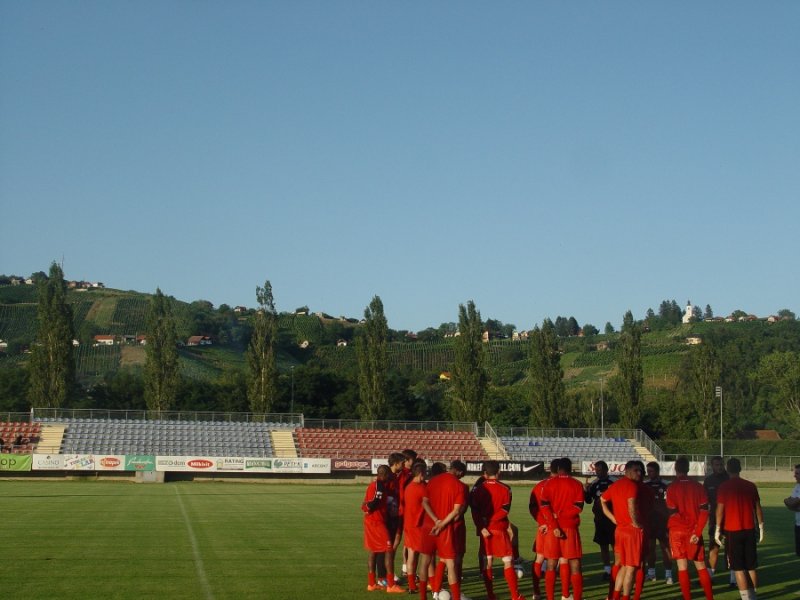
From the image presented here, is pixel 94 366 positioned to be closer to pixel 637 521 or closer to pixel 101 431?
pixel 101 431

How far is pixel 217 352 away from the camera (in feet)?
559

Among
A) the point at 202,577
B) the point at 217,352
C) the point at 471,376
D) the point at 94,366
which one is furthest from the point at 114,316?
the point at 202,577

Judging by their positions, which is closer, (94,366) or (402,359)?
(94,366)

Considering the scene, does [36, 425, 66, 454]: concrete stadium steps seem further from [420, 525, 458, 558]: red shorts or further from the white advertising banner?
[420, 525, 458, 558]: red shorts

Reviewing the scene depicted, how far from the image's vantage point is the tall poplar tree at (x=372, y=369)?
71.5m

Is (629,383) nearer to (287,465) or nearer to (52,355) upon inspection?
(287,465)

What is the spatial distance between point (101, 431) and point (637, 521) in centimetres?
5074

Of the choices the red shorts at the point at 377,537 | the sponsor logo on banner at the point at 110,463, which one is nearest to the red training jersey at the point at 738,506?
the red shorts at the point at 377,537

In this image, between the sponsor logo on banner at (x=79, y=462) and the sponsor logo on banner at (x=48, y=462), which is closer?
the sponsor logo on banner at (x=48, y=462)

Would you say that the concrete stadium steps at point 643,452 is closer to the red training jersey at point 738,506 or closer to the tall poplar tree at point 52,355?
the tall poplar tree at point 52,355

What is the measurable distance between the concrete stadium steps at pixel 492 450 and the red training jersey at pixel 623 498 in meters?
47.5

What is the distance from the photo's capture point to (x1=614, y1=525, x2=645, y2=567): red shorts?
40.5 ft

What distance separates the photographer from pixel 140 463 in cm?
5297

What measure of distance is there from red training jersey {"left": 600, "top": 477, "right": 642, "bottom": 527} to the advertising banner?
4370 cm
